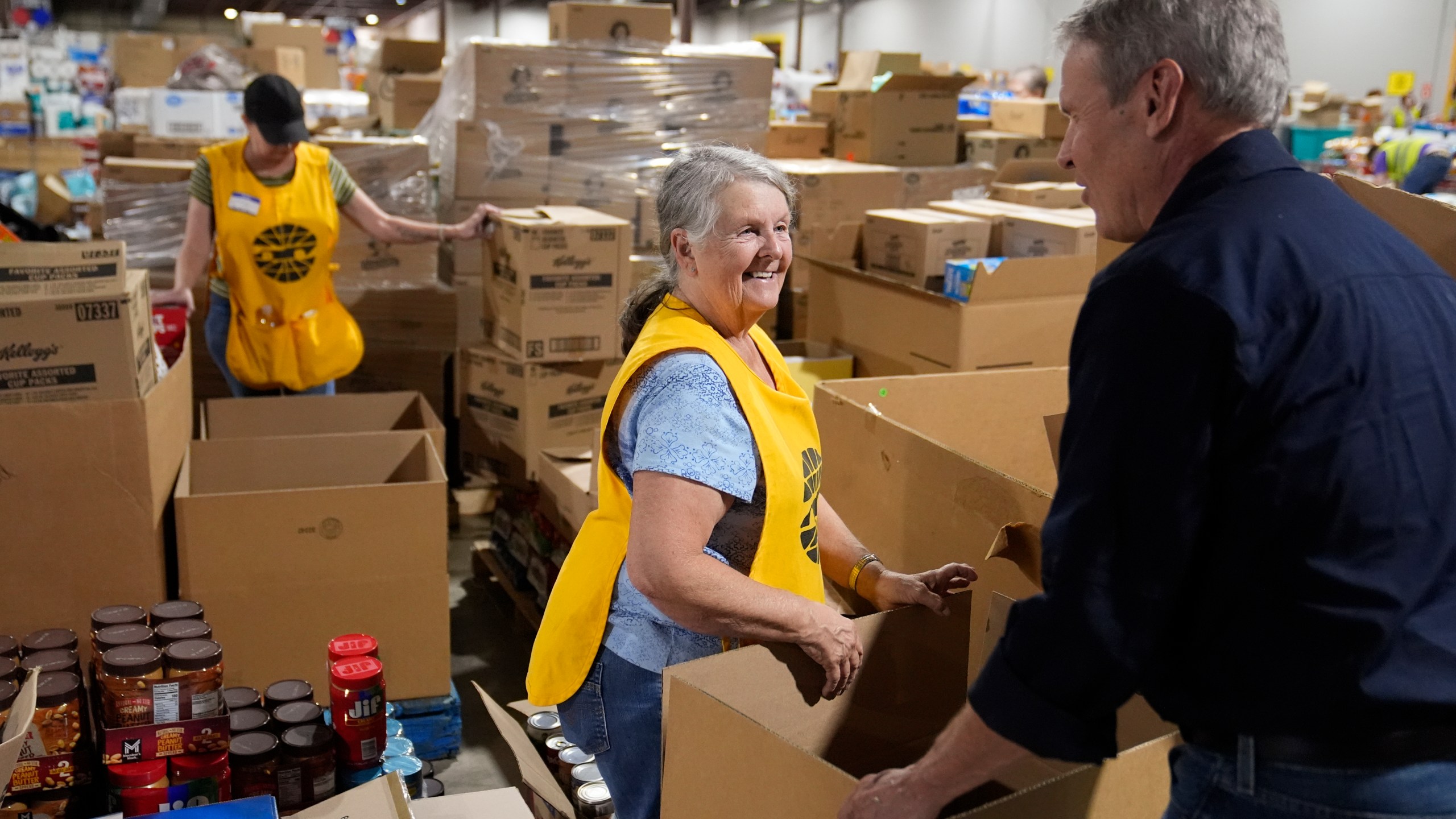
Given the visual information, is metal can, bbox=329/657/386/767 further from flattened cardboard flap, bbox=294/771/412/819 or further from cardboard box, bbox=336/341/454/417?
cardboard box, bbox=336/341/454/417

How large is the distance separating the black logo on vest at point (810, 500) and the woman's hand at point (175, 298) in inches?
97.4

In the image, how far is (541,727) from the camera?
262cm

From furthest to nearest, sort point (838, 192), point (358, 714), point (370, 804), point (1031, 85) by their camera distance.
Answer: point (1031, 85), point (838, 192), point (358, 714), point (370, 804)

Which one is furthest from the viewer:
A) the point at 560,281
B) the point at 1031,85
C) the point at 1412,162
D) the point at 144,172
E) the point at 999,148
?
the point at 1031,85

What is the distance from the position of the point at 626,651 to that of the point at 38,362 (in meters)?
1.64

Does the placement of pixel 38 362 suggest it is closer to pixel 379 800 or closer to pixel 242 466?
pixel 242 466

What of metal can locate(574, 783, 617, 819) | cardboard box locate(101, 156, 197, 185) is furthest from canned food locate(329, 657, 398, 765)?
cardboard box locate(101, 156, 197, 185)

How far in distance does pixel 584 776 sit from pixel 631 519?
3.40 feet

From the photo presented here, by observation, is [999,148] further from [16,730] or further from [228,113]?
[16,730]

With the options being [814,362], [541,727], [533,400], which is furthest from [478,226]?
[541,727]

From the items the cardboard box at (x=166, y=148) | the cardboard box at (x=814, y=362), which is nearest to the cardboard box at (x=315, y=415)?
the cardboard box at (x=814, y=362)

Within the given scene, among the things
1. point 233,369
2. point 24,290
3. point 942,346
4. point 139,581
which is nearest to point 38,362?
point 24,290

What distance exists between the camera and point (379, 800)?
75.2 inches

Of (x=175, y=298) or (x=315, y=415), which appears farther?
(x=315, y=415)
